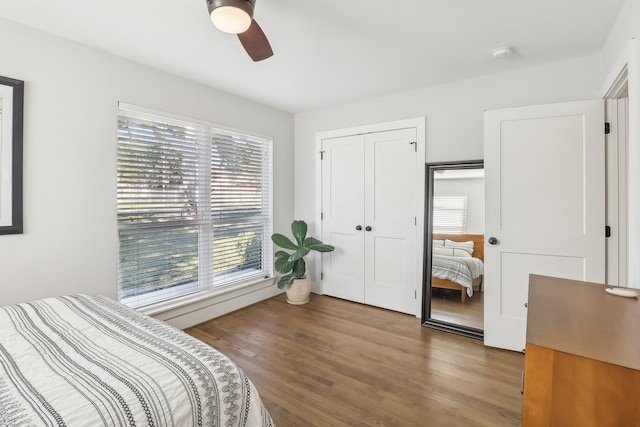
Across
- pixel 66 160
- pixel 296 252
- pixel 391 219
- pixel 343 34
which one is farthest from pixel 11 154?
pixel 391 219

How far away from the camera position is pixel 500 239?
2.55 m

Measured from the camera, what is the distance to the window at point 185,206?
2547 mm

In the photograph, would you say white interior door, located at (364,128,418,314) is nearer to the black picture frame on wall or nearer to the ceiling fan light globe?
the ceiling fan light globe

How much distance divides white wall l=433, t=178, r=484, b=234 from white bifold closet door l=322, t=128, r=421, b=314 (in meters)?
0.37

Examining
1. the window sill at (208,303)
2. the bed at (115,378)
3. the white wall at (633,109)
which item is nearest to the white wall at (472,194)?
the white wall at (633,109)

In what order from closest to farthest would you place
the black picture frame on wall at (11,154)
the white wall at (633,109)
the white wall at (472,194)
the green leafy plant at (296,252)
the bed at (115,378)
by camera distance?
the bed at (115,378) → the white wall at (633,109) → the black picture frame on wall at (11,154) → the white wall at (472,194) → the green leafy plant at (296,252)

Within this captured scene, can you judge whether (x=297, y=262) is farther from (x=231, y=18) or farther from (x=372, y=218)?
(x=231, y=18)

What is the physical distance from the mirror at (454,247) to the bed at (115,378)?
2389 millimetres

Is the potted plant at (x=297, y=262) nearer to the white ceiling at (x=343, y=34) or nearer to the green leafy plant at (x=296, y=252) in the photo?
the green leafy plant at (x=296, y=252)

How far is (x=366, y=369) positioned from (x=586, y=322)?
160 centimetres

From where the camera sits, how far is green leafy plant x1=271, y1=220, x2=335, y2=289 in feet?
11.7

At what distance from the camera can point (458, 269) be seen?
308cm

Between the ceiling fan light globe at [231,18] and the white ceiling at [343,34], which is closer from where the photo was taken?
the ceiling fan light globe at [231,18]

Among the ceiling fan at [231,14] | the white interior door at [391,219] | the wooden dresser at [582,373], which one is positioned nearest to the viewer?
the wooden dresser at [582,373]
